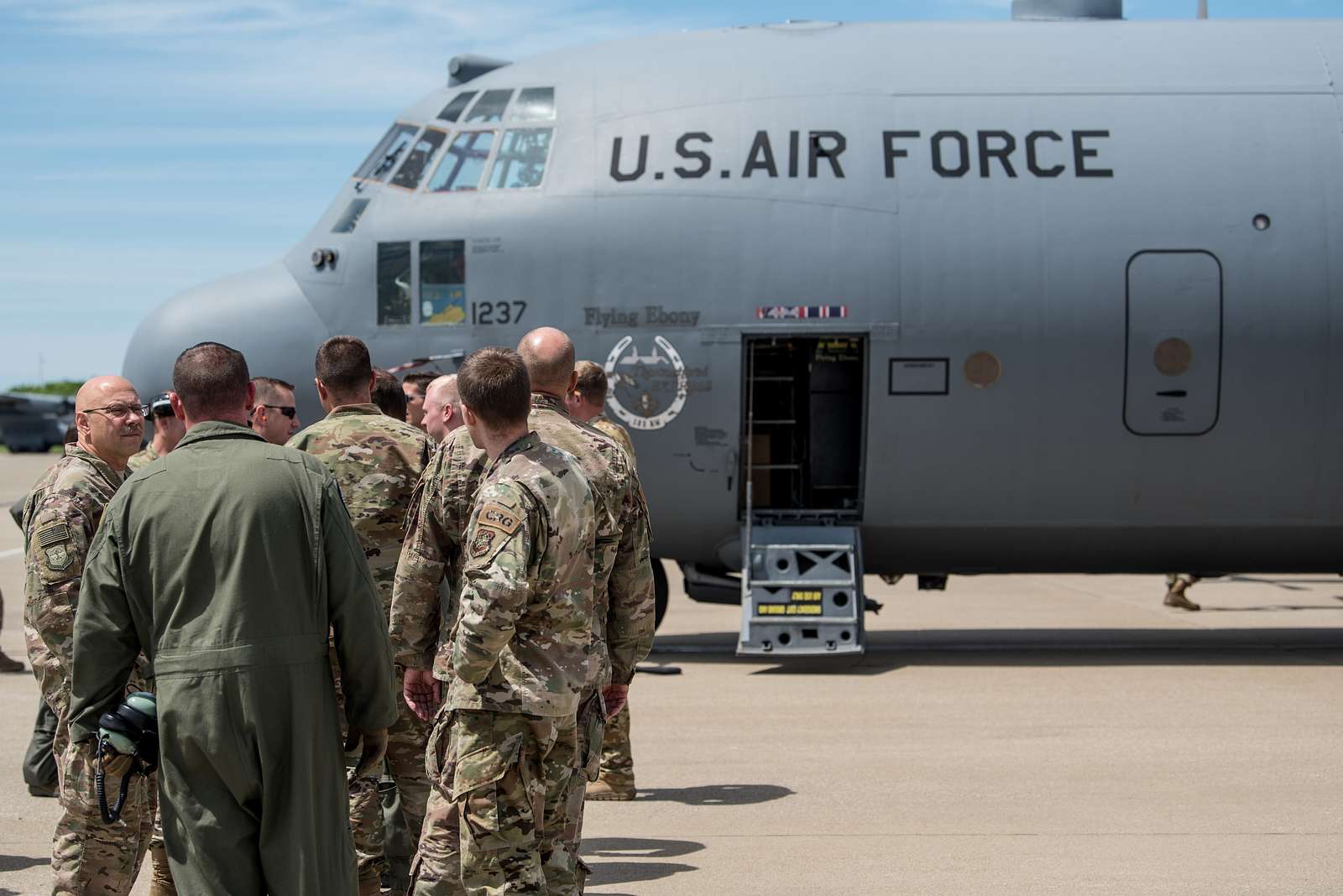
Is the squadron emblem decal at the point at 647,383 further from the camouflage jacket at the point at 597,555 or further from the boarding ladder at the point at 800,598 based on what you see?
the camouflage jacket at the point at 597,555

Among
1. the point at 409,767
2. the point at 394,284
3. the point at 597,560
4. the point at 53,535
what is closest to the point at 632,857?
the point at 409,767

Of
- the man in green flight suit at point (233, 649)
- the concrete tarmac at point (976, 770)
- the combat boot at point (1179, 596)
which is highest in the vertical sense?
the man in green flight suit at point (233, 649)

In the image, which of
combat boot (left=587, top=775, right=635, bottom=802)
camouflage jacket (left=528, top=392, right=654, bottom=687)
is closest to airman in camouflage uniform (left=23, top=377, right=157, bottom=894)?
camouflage jacket (left=528, top=392, right=654, bottom=687)

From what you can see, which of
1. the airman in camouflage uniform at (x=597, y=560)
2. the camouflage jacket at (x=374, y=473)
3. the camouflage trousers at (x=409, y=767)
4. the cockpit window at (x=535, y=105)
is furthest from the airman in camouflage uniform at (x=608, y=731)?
the cockpit window at (x=535, y=105)

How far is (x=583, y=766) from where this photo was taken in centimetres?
516

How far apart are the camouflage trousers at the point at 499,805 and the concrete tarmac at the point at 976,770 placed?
143cm

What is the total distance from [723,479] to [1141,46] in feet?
15.5

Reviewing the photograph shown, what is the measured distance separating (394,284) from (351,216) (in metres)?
0.79

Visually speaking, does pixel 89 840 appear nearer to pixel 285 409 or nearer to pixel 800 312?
pixel 285 409

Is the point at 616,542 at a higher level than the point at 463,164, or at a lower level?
lower

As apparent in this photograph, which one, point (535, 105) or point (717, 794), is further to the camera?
point (535, 105)

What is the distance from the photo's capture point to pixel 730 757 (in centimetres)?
880

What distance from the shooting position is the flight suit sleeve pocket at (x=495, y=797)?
4.72 metres

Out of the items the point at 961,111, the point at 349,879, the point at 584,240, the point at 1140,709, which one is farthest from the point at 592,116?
the point at 349,879
